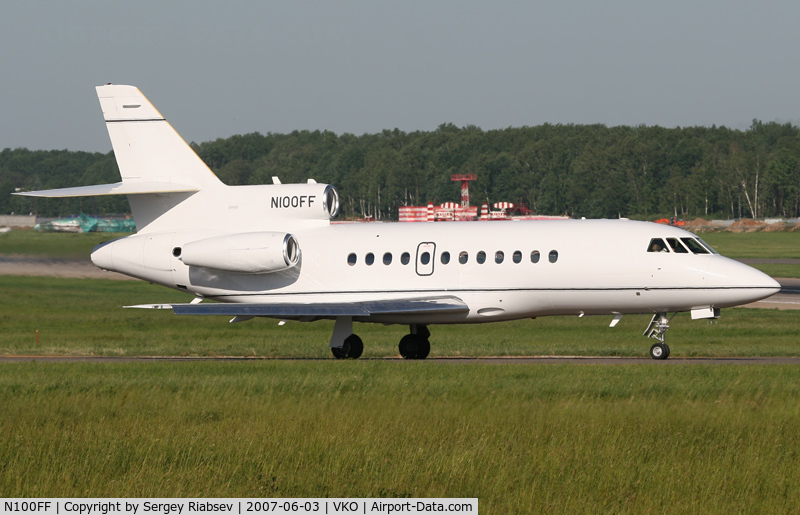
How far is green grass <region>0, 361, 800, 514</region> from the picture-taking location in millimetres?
12422

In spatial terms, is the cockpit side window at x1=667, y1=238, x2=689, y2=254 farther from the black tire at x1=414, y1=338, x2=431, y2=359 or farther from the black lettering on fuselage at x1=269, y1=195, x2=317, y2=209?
the black lettering on fuselage at x1=269, y1=195, x2=317, y2=209

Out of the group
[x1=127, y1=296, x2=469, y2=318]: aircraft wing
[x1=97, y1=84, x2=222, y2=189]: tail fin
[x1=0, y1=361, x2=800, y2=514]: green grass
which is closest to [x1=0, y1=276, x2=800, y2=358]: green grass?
[x1=127, y1=296, x2=469, y2=318]: aircraft wing

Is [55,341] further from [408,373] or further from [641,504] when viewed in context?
[641,504]

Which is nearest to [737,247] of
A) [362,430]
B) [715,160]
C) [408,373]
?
[715,160]

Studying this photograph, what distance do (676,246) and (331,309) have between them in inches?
338

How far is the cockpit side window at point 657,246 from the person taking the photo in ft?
89.1

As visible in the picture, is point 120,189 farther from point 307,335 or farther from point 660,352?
point 660,352

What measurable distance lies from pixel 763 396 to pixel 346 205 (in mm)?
167958

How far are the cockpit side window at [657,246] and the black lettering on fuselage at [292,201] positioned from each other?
9257 millimetres

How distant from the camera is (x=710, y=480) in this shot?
12633 mm

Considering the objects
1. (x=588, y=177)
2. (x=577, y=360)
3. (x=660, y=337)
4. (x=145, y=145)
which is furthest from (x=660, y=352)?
(x=588, y=177)

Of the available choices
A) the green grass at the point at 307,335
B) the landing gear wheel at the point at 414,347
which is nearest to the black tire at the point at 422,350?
the landing gear wheel at the point at 414,347

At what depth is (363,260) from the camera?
29.5 metres

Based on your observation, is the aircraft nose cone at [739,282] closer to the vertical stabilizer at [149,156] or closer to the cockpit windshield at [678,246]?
the cockpit windshield at [678,246]
